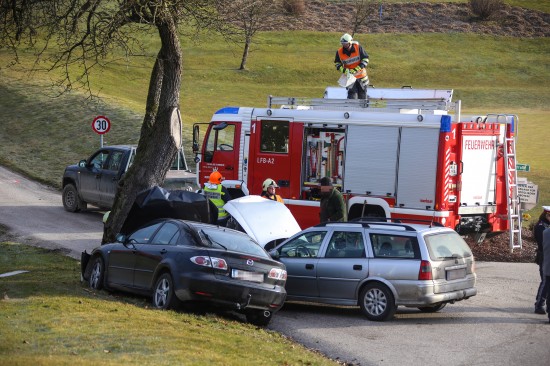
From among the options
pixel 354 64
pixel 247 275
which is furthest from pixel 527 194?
pixel 247 275

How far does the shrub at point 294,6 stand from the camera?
8044 centimetres

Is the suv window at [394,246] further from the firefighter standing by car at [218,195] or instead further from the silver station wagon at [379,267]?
the firefighter standing by car at [218,195]

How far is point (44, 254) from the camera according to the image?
18609 mm

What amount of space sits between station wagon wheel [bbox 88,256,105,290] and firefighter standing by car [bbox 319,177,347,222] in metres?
4.51

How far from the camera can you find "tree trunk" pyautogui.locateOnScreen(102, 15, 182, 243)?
16.6 metres

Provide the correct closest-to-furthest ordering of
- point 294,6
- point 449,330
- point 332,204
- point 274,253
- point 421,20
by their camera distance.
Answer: point 449,330, point 274,253, point 332,204, point 294,6, point 421,20

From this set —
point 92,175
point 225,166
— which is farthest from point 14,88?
point 225,166

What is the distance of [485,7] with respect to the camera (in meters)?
83.4

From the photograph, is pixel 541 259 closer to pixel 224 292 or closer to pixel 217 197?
pixel 224 292

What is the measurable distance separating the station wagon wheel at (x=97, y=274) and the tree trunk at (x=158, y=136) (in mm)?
2402

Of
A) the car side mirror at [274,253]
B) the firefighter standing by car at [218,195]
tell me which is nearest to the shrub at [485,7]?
the firefighter standing by car at [218,195]

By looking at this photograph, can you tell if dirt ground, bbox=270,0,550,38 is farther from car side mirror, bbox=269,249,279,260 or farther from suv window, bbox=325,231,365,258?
suv window, bbox=325,231,365,258

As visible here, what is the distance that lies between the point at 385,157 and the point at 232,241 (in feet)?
23.5

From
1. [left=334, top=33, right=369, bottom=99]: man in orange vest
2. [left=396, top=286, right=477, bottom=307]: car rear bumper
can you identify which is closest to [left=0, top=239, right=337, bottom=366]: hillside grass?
[left=396, top=286, right=477, bottom=307]: car rear bumper
